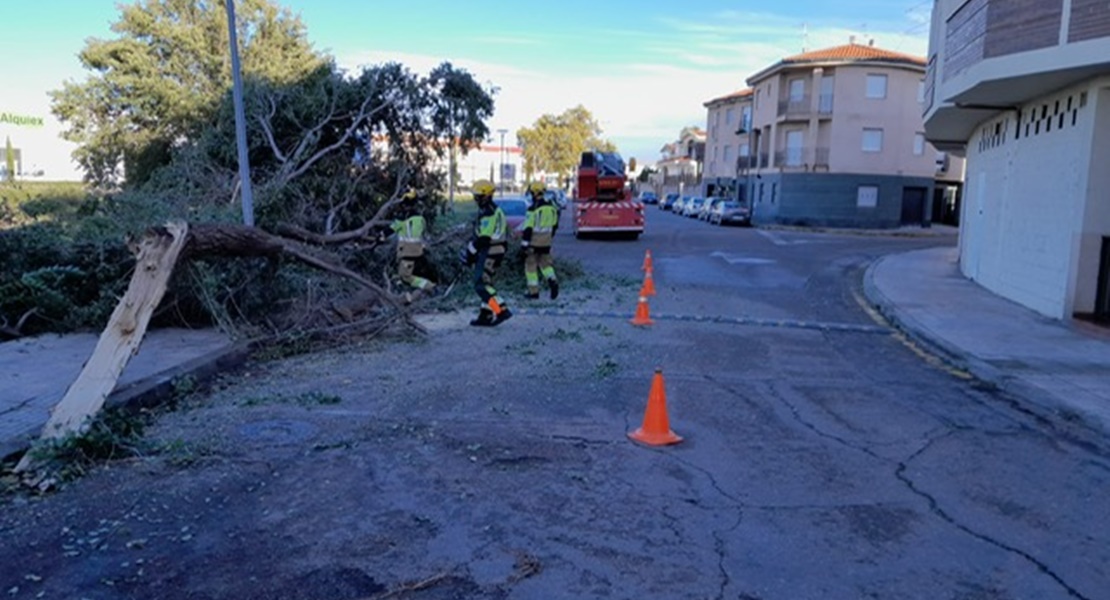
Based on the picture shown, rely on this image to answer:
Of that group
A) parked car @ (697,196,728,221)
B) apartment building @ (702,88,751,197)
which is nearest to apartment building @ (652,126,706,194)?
apartment building @ (702,88,751,197)

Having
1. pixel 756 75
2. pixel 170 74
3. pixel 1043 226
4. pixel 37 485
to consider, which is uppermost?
pixel 756 75

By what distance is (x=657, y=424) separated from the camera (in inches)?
232

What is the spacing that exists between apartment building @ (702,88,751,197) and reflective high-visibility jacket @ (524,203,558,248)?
159 ft

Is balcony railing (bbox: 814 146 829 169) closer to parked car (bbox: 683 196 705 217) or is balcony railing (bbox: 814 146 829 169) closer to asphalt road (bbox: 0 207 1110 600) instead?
parked car (bbox: 683 196 705 217)

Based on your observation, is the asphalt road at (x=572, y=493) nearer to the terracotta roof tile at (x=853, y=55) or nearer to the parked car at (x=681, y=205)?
the terracotta roof tile at (x=853, y=55)

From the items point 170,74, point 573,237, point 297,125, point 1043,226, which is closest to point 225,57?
point 170,74

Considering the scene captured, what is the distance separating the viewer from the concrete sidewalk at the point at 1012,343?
7.45m

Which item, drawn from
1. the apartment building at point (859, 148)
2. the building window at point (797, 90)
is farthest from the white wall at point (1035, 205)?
the building window at point (797, 90)

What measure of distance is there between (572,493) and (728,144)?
215 feet

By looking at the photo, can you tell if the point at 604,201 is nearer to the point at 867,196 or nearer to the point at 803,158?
the point at 803,158

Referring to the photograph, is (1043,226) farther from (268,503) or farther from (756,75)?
(756,75)

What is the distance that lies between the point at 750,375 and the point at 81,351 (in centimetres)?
662

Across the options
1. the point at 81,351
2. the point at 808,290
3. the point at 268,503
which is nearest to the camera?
the point at 268,503

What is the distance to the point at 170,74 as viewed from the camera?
1217 inches
